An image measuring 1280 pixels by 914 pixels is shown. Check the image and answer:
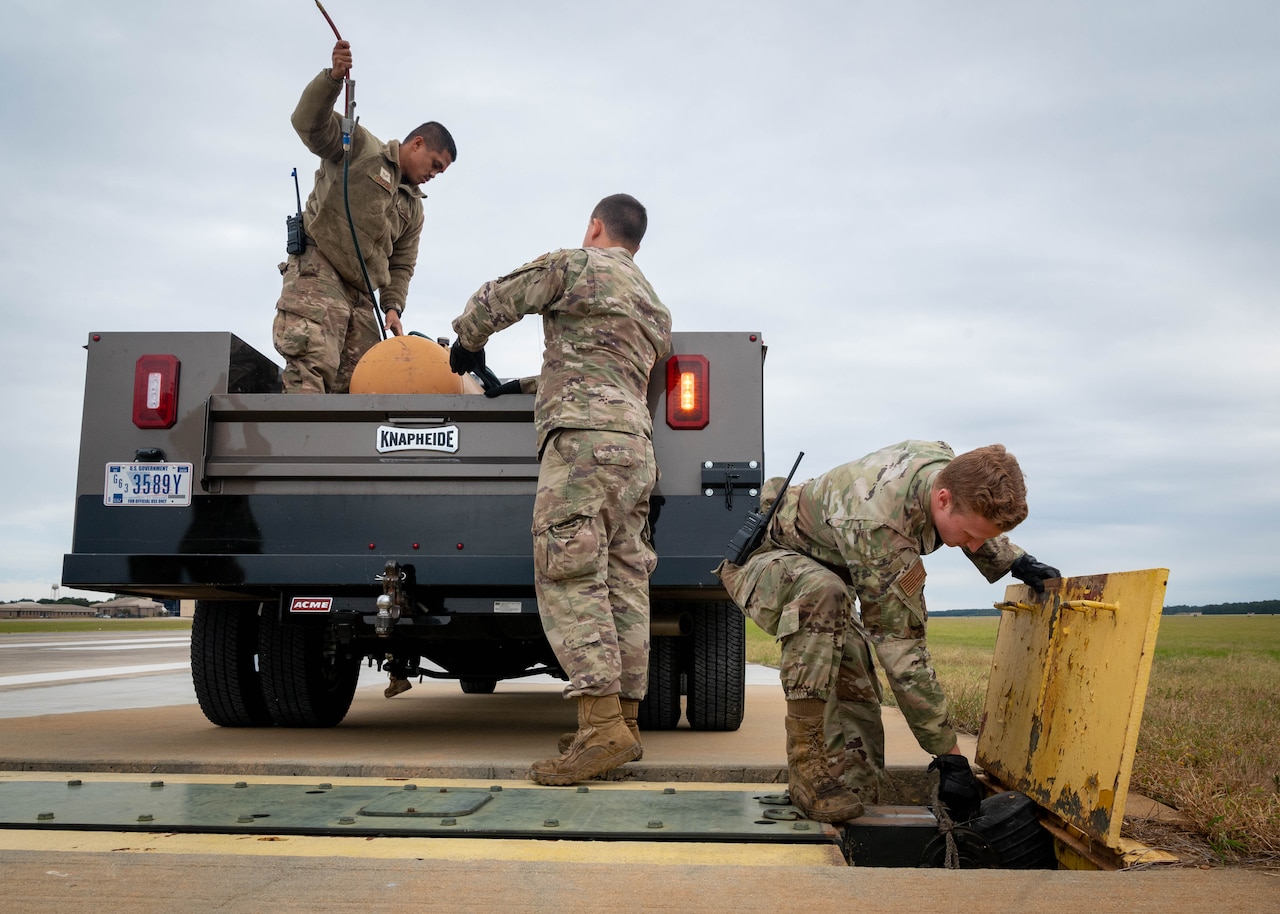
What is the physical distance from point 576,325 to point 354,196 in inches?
72.1

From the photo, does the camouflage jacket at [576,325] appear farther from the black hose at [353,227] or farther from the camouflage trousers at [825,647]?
the black hose at [353,227]

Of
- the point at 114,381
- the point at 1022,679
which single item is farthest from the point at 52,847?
the point at 1022,679

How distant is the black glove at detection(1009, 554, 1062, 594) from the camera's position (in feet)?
→ 11.0

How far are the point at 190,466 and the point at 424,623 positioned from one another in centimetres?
112

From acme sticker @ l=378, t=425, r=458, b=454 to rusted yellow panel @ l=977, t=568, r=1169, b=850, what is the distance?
2206mm

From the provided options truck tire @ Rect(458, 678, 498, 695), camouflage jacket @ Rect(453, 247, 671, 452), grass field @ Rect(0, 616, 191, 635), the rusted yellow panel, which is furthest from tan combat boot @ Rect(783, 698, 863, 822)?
grass field @ Rect(0, 616, 191, 635)

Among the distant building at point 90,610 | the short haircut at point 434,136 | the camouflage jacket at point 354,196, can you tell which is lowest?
the distant building at point 90,610

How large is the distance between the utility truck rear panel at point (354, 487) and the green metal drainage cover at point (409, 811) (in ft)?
3.45

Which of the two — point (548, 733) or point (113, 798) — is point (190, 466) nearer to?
point (113, 798)

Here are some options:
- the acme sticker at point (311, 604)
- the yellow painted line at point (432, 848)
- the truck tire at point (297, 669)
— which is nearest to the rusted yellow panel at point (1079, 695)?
the yellow painted line at point (432, 848)

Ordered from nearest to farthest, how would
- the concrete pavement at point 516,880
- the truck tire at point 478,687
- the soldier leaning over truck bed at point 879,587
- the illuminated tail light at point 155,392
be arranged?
the concrete pavement at point 516,880 < the soldier leaning over truck bed at point 879,587 < the illuminated tail light at point 155,392 < the truck tire at point 478,687

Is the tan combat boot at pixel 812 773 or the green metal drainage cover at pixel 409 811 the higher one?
the tan combat boot at pixel 812 773

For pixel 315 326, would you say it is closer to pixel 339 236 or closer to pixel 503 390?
pixel 339 236

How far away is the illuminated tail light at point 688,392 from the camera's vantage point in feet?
13.8
